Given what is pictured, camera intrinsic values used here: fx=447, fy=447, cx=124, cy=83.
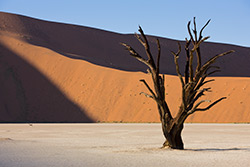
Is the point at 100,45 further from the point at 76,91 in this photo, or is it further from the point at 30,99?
the point at 30,99

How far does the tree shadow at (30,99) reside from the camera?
4978cm

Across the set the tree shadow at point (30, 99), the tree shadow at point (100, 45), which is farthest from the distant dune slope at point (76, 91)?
the tree shadow at point (100, 45)

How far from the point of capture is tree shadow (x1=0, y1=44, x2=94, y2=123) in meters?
49.8

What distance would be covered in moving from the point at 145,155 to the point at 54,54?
5300 cm

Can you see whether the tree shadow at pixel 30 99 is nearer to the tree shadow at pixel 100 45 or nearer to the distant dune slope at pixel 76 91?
the distant dune slope at pixel 76 91

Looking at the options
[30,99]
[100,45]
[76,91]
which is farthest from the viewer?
[100,45]

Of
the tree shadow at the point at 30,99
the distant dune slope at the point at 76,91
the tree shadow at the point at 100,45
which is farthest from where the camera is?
the tree shadow at the point at 100,45

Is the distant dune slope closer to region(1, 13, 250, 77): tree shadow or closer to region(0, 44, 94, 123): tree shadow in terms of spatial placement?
region(0, 44, 94, 123): tree shadow

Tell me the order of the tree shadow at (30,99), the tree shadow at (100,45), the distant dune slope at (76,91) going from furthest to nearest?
the tree shadow at (100,45) → the tree shadow at (30,99) → the distant dune slope at (76,91)

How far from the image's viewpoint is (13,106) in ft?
167

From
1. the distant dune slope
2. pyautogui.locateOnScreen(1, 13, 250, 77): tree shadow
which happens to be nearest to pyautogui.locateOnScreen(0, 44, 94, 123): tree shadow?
the distant dune slope

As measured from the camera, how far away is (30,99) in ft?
173

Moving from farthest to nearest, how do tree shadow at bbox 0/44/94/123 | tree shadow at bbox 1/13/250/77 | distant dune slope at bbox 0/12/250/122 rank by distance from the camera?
tree shadow at bbox 1/13/250/77
tree shadow at bbox 0/44/94/123
distant dune slope at bbox 0/12/250/122

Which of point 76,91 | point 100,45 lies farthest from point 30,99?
point 100,45
